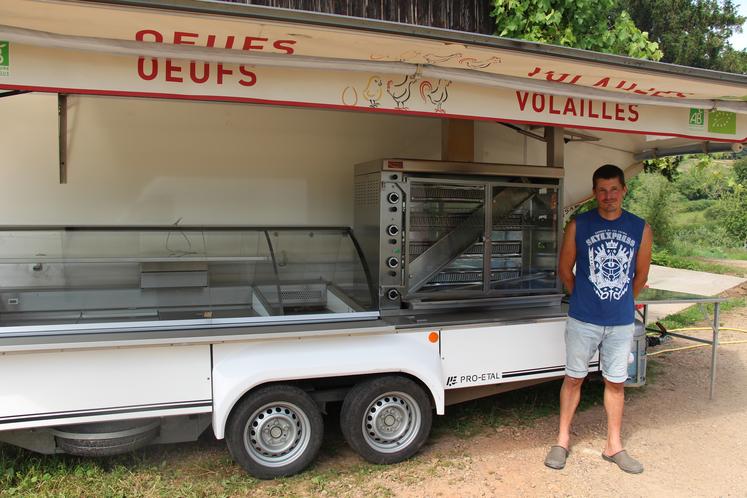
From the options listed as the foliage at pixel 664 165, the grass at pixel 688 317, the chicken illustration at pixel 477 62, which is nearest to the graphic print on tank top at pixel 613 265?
the chicken illustration at pixel 477 62

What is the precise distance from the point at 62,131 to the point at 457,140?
3.07 m

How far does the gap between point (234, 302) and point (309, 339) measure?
3.36ft

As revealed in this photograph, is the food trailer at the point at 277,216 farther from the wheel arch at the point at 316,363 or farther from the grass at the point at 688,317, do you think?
the grass at the point at 688,317

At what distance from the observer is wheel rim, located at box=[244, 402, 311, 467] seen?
11.4 feet

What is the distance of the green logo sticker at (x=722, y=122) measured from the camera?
434cm

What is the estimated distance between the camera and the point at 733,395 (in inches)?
204

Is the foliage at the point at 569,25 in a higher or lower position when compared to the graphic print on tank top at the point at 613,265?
higher

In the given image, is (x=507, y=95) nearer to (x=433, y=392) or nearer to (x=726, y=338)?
(x=433, y=392)

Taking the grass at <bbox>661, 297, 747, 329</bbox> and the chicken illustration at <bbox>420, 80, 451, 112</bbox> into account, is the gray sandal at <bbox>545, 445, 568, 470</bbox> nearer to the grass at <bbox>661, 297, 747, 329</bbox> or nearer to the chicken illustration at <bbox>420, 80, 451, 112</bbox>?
the chicken illustration at <bbox>420, 80, 451, 112</bbox>

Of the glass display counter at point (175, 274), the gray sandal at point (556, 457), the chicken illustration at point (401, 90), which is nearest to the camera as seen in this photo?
the chicken illustration at point (401, 90)

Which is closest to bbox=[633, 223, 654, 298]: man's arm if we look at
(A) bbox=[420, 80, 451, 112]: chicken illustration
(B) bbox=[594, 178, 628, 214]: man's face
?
(B) bbox=[594, 178, 628, 214]: man's face

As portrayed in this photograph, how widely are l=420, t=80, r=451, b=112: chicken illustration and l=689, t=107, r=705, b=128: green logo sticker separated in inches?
81.8

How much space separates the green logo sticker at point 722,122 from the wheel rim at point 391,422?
10.1 ft

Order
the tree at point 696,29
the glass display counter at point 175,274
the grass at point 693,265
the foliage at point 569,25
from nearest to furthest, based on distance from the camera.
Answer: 1. the glass display counter at point 175,274
2. the foliage at point 569,25
3. the grass at point 693,265
4. the tree at point 696,29
